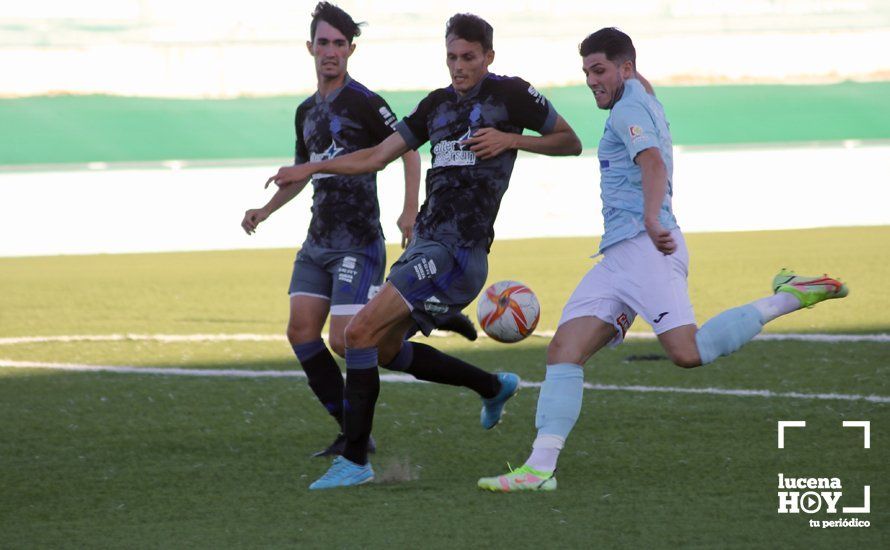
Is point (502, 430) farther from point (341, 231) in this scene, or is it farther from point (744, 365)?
point (744, 365)

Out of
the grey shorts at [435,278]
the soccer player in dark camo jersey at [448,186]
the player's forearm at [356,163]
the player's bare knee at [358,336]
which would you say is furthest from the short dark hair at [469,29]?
the player's bare knee at [358,336]

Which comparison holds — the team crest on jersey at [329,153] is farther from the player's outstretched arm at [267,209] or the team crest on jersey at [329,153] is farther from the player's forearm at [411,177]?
the player's forearm at [411,177]

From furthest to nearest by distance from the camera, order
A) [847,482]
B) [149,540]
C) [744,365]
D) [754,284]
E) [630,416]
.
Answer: [754,284], [744,365], [630,416], [847,482], [149,540]

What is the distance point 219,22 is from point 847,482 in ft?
81.4

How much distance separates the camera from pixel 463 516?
16.6 feet

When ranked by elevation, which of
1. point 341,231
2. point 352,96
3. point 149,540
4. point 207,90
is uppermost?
point 207,90

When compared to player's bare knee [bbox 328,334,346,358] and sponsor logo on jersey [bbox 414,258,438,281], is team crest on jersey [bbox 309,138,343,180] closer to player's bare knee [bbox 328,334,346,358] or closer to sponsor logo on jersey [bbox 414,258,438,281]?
player's bare knee [bbox 328,334,346,358]

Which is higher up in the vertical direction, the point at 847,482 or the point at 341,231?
the point at 341,231

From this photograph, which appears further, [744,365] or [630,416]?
[744,365]

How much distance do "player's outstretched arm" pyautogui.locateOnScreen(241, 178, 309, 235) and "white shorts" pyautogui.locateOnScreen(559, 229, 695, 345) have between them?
5.29 feet

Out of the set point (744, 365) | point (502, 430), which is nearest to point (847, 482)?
point (502, 430)

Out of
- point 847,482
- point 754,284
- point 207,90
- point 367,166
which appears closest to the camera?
point 847,482

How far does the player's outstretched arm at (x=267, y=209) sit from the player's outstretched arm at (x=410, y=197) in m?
0.50

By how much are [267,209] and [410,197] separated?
2.26 feet
